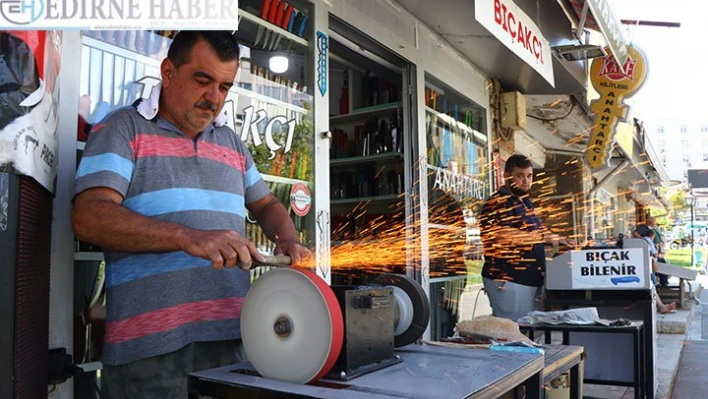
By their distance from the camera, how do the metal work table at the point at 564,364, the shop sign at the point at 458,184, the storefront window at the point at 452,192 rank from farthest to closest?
1. the shop sign at the point at 458,184
2. the storefront window at the point at 452,192
3. the metal work table at the point at 564,364

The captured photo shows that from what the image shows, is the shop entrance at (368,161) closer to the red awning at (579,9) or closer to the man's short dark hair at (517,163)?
the man's short dark hair at (517,163)

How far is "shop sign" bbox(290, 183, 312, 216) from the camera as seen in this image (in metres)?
4.37

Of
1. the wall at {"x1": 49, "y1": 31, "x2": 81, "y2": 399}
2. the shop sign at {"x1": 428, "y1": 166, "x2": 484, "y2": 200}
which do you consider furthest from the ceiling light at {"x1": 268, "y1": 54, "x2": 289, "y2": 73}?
the shop sign at {"x1": 428, "y1": 166, "x2": 484, "y2": 200}

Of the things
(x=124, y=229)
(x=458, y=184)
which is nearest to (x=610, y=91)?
(x=458, y=184)

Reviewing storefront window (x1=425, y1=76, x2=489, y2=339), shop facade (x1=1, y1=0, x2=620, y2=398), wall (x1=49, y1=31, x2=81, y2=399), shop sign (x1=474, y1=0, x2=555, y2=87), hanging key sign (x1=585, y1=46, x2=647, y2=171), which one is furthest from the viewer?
hanging key sign (x1=585, y1=46, x2=647, y2=171)

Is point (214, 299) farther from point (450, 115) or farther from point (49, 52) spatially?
point (450, 115)

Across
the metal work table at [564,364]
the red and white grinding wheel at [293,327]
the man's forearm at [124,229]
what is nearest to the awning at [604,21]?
the metal work table at [564,364]

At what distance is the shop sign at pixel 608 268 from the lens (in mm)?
4848

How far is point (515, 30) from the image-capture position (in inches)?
176

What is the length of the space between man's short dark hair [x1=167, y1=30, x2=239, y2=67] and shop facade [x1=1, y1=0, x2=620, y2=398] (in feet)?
1.47

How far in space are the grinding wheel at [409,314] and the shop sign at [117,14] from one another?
3.97 ft

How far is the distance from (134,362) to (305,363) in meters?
0.68

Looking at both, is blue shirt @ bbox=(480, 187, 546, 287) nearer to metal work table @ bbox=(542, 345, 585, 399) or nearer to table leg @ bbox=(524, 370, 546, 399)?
metal work table @ bbox=(542, 345, 585, 399)

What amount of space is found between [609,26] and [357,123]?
2785 millimetres
